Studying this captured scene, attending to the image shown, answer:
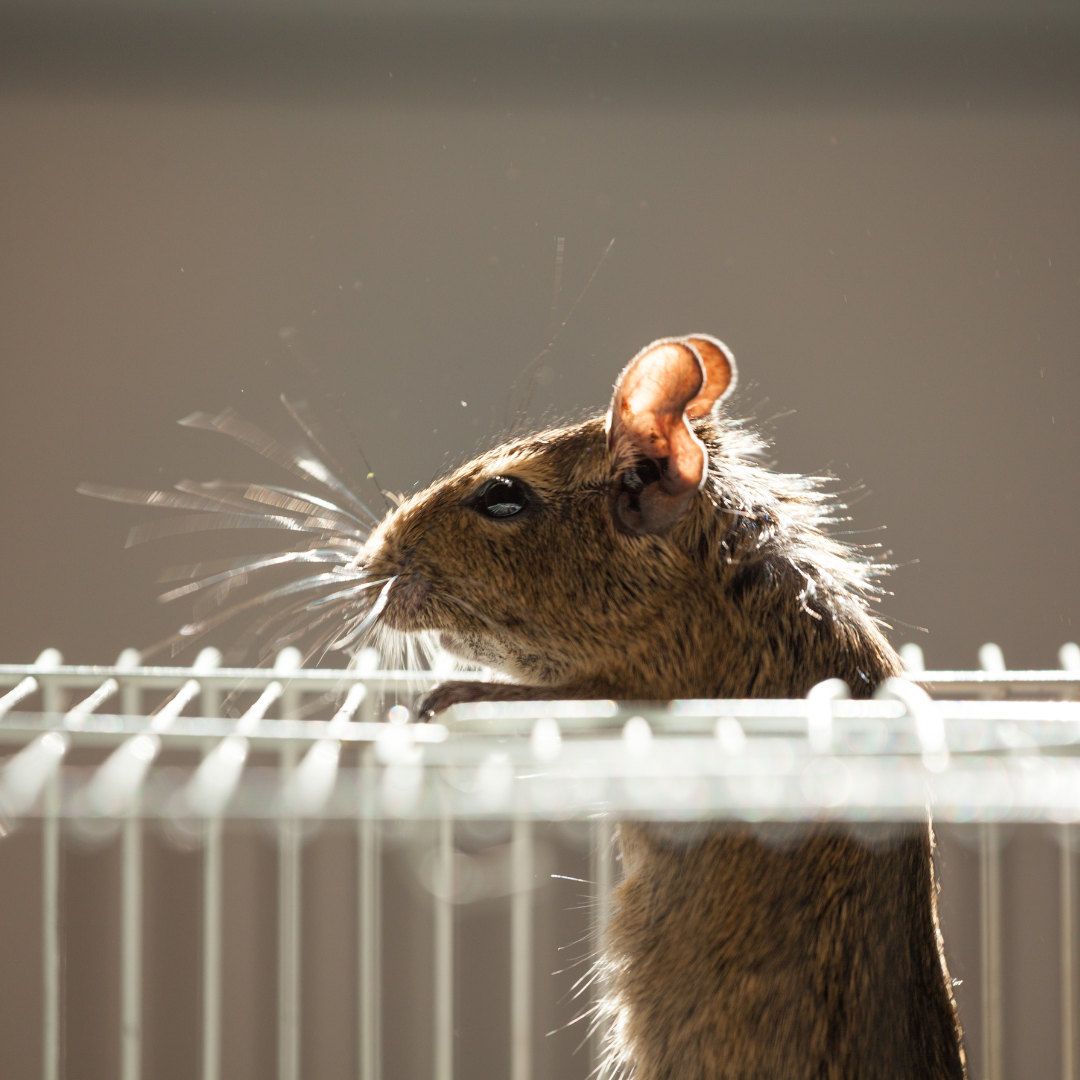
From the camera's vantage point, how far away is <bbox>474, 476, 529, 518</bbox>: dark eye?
60.1 inches

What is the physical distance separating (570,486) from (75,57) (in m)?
1.88

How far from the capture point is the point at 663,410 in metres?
1.37

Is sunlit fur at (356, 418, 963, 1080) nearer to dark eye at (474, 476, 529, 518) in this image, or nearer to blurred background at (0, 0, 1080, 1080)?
dark eye at (474, 476, 529, 518)

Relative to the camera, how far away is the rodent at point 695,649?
123 centimetres

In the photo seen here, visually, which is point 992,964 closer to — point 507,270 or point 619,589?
point 619,589

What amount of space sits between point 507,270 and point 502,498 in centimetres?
126

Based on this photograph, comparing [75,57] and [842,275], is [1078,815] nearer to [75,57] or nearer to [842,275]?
[842,275]

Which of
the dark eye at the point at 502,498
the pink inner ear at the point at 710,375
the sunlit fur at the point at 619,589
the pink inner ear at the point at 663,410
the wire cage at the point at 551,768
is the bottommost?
the wire cage at the point at 551,768

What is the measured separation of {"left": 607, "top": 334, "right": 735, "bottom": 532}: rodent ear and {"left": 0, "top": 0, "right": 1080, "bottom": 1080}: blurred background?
1204 mm

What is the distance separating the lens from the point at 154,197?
266 centimetres

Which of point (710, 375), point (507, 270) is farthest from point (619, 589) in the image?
point (507, 270)

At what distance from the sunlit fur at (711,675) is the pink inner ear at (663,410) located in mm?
69

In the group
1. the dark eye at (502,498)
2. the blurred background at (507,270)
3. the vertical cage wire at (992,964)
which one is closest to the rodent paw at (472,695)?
the dark eye at (502,498)

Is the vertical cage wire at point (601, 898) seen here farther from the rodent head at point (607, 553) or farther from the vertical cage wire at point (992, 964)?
the vertical cage wire at point (992, 964)
